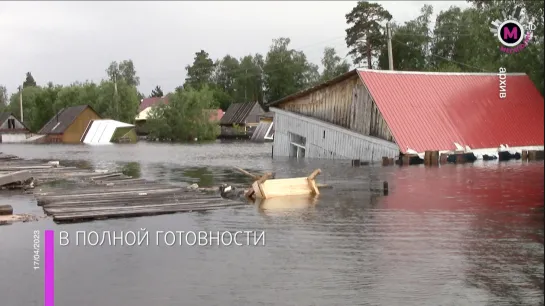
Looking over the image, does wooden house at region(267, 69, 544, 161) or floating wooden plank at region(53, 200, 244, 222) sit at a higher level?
wooden house at region(267, 69, 544, 161)

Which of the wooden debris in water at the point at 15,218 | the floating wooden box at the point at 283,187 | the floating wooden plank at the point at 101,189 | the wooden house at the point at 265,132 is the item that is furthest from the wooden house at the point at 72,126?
the wooden debris in water at the point at 15,218

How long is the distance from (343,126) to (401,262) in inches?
1076

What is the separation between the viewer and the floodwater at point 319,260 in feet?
28.5

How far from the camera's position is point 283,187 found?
19.8m

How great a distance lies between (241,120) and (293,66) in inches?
769

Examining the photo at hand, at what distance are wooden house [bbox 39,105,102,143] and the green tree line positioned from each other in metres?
5.13

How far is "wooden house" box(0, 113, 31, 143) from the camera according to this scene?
4146 inches

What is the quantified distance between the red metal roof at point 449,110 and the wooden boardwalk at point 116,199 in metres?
16.1

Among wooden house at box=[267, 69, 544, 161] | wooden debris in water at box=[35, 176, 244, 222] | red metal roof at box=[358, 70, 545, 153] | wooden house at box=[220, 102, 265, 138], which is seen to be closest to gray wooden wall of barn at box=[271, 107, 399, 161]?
wooden house at box=[267, 69, 544, 161]

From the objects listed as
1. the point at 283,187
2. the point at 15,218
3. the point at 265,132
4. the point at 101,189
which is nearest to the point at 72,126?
the point at 265,132

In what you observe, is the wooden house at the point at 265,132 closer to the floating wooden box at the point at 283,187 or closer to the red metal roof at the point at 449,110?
the red metal roof at the point at 449,110

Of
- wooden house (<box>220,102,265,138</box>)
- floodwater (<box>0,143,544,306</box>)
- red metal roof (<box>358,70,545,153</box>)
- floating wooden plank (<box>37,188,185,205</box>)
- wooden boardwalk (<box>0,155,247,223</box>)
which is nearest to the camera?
floodwater (<box>0,143,544,306</box>)

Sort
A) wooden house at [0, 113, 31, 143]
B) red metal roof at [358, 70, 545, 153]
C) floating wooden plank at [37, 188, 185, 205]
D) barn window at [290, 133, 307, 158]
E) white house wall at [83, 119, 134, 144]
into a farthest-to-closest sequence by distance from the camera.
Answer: wooden house at [0, 113, 31, 143] < white house wall at [83, 119, 134, 144] < barn window at [290, 133, 307, 158] < red metal roof at [358, 70, 545, 153] < floating wooden plank at [37, 188, 185, 205]

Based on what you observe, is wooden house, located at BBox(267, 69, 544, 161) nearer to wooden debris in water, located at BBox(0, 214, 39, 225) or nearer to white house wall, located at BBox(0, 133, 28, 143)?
wooden debris in water, located at BBox(0, 214, 39, 225)
